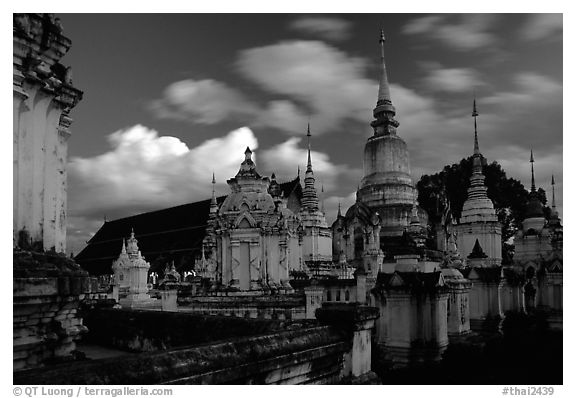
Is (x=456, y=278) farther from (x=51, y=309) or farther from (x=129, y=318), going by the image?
(x=51, y=309)

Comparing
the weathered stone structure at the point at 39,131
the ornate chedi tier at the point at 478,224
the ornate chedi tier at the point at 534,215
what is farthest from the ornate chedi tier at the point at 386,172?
the weathered stone structure at the point at 39,131

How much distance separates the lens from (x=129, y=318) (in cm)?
732

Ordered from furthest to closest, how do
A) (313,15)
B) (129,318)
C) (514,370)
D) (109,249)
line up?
(109,249) → (514,370) → (129,318) → (313,15)

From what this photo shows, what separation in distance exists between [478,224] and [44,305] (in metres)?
28.3

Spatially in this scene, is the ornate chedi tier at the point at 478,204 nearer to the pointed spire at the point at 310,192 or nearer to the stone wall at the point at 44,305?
the pointed spire at the point at 310,192

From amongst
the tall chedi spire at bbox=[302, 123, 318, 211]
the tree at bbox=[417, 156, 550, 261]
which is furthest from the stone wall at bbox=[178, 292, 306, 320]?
the tree at bbox=[417, 156, 550, 261]

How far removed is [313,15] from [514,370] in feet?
27.6

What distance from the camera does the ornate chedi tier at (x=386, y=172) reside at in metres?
32.0

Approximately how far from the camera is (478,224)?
29609 mm

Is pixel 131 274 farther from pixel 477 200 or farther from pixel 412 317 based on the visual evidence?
pixel 477 200

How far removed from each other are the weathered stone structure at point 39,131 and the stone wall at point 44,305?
291 millimetres

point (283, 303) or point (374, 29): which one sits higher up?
point (374, 29)
